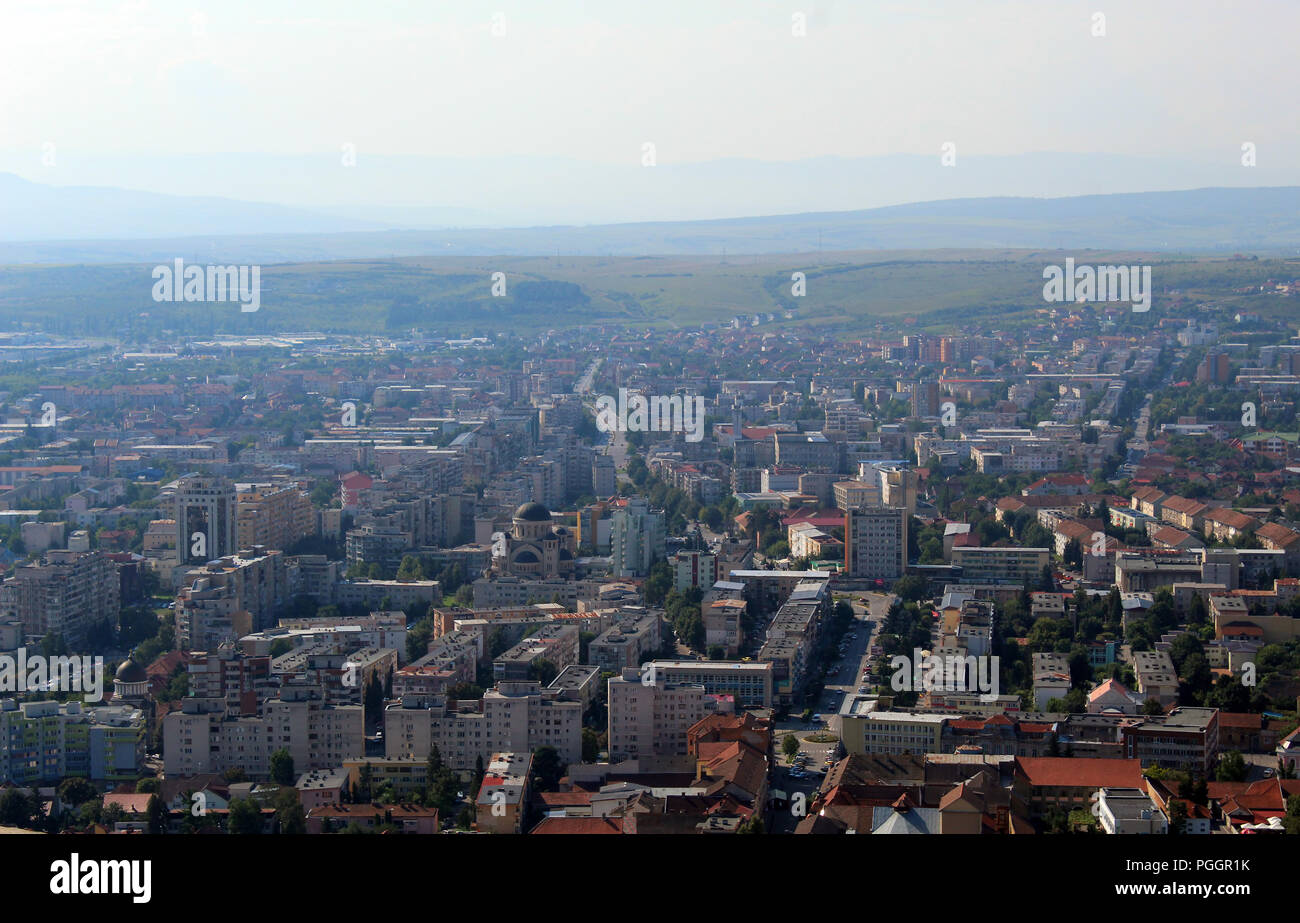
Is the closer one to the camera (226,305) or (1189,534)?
(1189,534)

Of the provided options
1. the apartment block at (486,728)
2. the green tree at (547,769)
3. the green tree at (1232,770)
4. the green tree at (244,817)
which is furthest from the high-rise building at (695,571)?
the green tree at (244,817)

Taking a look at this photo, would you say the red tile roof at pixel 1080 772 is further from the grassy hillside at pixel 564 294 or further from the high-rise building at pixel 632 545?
the grassy hillside at pixel 564 294

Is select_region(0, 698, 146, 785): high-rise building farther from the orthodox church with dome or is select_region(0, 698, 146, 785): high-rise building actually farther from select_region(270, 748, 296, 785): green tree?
the orthodox church with dome

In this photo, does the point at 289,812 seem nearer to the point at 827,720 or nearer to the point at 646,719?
the point at 646,719

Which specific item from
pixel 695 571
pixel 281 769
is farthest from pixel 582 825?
pixel 695 571

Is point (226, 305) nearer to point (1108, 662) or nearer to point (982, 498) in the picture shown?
point (982, 498)

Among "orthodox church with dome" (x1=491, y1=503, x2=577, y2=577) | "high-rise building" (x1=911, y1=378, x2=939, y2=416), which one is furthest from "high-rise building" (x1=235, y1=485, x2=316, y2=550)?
"high-rise building" (x1=911, y1=378, x2=939, y2=416)
